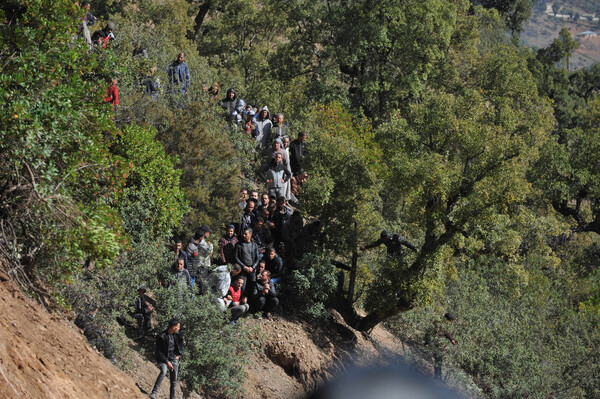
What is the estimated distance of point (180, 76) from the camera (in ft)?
60.0

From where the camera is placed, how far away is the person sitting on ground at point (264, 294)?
1407cm

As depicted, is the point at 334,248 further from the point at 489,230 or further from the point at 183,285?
the point at 183,285

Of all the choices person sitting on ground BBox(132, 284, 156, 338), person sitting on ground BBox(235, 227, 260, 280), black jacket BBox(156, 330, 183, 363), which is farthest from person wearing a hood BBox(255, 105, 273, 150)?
black jacket BBox(156, 330, 183, 363)

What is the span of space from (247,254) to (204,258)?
3.37 ft

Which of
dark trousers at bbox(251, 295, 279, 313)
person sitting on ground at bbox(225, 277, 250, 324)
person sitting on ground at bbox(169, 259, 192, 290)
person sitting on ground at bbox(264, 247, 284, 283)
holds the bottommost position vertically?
dark trousers at bbox(251, 295, 279, 313)

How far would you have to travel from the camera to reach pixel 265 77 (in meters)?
29.3

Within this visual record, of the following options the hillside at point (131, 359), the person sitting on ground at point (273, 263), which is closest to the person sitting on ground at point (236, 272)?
the hillside at point (131, 359)

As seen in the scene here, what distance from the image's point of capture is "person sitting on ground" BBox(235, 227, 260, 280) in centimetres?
1371

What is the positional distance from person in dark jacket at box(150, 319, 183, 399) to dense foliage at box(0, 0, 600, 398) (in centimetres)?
73

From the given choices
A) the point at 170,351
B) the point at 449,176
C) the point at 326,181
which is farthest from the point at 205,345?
the point at 449,176

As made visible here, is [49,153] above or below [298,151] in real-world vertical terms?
above

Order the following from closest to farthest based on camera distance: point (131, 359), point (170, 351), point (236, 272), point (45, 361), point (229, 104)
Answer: point (45, 361), point (170, 351), point (131, 359), point (236, 272), point (229, 104)

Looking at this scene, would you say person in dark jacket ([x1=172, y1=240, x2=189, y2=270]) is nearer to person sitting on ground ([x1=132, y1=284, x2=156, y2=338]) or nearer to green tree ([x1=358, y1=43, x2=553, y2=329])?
person sitting on ground ([x1=132, y1=284, x2=156, y2=338])

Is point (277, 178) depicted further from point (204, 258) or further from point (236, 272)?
point (204, 258)
